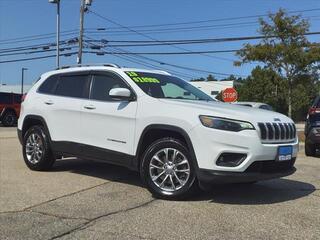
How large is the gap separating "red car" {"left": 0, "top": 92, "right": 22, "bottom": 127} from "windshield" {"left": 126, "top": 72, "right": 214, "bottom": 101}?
22539 mm

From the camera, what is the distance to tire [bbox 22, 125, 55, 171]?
9.08m

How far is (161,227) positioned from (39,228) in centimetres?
125

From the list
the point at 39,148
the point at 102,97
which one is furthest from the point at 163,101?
the point at 39,148

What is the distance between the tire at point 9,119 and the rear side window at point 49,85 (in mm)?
Answer: 20878

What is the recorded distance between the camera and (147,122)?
7.29 meters

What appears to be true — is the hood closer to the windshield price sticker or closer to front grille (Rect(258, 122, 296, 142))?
front grille (Rect(258, 122, 296, 142))

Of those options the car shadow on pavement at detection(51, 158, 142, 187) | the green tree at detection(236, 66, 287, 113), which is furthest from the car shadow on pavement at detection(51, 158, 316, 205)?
the green tree at detection(236, 66, 287, 113)

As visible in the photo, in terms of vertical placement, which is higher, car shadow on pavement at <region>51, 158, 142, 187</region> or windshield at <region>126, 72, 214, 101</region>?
windshield at <region>126, 72, 214, 101</region>

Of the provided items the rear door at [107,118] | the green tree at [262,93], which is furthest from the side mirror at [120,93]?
the green tree at [262,93]

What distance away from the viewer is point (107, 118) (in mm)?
7824

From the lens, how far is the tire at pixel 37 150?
9.08 meters

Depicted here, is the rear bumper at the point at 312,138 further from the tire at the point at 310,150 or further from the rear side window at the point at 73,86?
the rear side window at the point at 73,86

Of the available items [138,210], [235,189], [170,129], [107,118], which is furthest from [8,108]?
[138,210]

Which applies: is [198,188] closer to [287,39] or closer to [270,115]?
[270,115]
